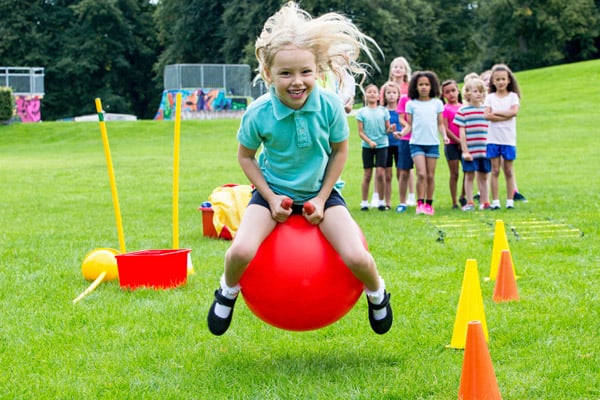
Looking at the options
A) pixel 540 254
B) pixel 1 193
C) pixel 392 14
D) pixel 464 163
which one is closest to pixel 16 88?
pixel 392 14

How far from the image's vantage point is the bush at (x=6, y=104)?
40688 millimetres

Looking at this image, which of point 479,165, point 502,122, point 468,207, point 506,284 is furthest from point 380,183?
point 506,284

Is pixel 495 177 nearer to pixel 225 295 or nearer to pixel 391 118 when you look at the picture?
pixel 391 118

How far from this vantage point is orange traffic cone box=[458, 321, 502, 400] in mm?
4066

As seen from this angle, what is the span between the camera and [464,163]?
12.6 metres

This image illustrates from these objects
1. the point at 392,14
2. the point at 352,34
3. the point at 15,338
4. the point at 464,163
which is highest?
the point at 392,14

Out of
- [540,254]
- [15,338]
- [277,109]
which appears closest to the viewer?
[277,109]

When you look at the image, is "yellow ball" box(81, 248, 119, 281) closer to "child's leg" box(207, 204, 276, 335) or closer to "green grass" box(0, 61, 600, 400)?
"green grass" box(0, 61, 600, 400)

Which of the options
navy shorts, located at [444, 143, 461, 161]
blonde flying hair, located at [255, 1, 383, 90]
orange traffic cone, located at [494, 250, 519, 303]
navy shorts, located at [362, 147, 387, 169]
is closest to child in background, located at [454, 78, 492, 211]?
navy shorts, located at [444, 143, 461, 161]

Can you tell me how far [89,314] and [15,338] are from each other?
2.26 feet

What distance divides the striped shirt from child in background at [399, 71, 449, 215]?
557 millimetres

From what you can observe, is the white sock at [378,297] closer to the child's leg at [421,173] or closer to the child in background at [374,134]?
the child's leg at [421,173]

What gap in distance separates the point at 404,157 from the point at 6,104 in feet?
108

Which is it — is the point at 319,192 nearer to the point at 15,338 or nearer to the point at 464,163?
the point at 15,338
